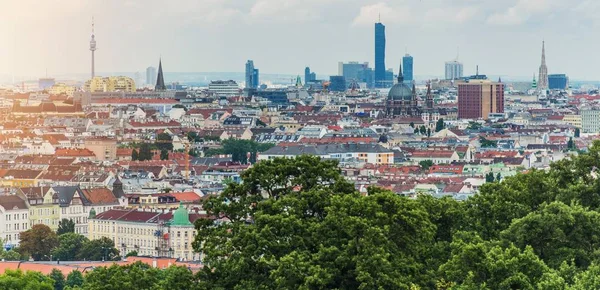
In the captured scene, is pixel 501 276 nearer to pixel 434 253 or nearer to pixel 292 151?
pixel 434 253

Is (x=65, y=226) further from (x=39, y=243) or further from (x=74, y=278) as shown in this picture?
(x=74, y=278)

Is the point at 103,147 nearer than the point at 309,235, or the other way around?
the point at 309,235

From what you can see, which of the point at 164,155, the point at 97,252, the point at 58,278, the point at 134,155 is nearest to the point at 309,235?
the point at 58,278

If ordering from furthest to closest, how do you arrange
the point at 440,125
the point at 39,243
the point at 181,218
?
1. the point at 440,125
2. the point at 181,218
3. the point at 39,243

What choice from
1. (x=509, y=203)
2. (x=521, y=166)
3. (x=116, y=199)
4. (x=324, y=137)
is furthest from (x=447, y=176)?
(x=509, y=203)

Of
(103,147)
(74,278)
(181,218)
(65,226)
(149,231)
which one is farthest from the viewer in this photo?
(103,147)

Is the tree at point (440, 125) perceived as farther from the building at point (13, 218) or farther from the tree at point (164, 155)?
the building at point (13, 218)

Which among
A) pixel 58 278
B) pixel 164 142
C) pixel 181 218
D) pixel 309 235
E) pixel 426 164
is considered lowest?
pixel 426 164
